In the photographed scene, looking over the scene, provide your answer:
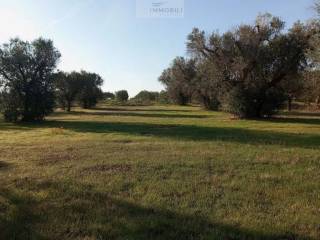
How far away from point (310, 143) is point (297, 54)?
62.7 ft

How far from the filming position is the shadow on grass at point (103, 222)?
501 cm

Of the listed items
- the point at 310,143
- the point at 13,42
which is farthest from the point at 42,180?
the point at 13,42

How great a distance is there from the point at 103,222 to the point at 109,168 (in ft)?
13.6

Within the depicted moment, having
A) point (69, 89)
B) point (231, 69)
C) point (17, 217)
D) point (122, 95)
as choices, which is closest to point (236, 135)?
point (17, 217)

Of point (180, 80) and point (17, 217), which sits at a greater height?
point (180, 80)

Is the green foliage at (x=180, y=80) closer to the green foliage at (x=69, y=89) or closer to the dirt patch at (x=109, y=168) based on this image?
the green foliage at (x=69, y=89)

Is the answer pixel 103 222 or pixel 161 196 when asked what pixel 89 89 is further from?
pixel 103 222

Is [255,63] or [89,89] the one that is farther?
[89,89]

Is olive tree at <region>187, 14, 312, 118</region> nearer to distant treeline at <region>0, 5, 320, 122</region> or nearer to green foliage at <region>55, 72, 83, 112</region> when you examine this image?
distant treeline at <region>0, 5, 320, 122</region>

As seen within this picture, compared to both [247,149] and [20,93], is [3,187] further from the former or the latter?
[20,93]

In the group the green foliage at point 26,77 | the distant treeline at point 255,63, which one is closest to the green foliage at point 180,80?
the distant treeline at point 255,63

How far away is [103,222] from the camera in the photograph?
550 cm

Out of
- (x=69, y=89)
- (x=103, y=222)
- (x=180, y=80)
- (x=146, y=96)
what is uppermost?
(x=180, y=80)

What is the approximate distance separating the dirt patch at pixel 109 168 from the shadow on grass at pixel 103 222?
2.39 metres
